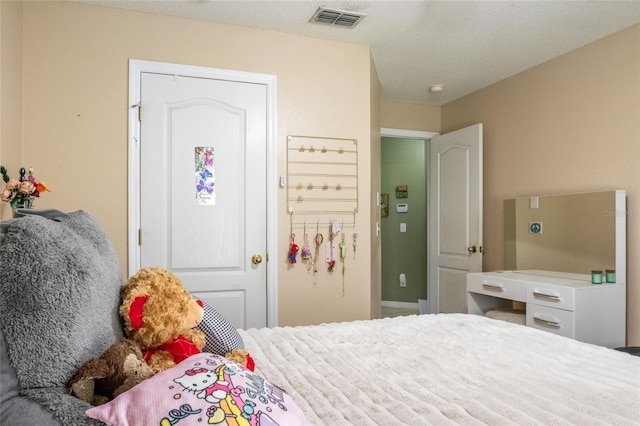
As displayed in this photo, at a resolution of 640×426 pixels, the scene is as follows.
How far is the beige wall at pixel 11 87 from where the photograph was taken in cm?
212

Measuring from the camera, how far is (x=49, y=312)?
0.77 m

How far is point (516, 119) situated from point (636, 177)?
48.0 inches

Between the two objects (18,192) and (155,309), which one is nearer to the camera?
(155,309)

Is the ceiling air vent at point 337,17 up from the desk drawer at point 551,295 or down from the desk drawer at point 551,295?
up

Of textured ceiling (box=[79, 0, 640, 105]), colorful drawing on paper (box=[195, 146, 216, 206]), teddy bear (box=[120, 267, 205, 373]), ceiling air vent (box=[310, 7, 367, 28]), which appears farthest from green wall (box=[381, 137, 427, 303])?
teddy bear (box=[120, 267, 205, 373])

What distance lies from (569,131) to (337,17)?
2.00m

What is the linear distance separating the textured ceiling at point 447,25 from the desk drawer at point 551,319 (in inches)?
74.8

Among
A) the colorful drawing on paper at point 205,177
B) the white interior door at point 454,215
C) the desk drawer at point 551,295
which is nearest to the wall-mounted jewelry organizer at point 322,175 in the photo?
the colorful drawing on paper at point 205,177

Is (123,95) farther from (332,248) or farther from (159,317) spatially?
(159,317)

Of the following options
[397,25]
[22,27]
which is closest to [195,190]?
[22,27]

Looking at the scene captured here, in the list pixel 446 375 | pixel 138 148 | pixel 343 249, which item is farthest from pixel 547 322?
pixel 138 148

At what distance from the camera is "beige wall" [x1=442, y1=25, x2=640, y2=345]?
9.25 feet

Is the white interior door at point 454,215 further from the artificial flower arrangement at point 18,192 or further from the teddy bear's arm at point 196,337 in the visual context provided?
the artificial flower arrangement at point 18,192

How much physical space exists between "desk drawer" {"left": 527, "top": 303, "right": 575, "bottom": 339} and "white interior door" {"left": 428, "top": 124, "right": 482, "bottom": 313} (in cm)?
103
